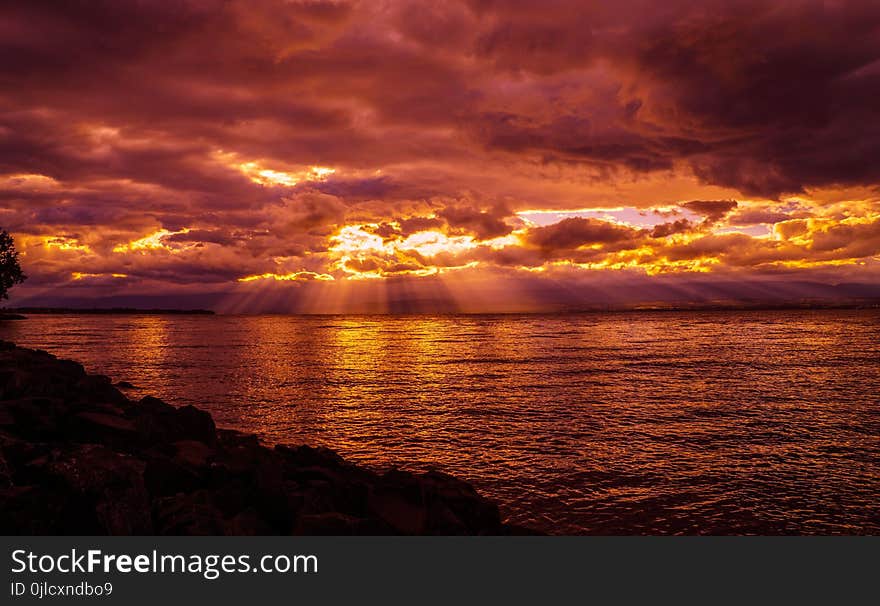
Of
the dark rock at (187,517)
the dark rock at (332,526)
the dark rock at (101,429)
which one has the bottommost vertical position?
the dark rock at (332,526)

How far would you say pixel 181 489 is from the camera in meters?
12.5

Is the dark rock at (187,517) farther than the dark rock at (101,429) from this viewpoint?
No

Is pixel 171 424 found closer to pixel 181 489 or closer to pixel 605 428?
pixel 181 489

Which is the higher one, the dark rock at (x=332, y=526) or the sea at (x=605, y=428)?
the dark rock at (x=332, y=526)

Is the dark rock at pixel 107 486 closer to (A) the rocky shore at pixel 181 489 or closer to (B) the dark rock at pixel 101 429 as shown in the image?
(A) the rocky shore at pixel 181 489

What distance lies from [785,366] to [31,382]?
56396 millimetres

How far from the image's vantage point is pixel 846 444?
21.1 metres

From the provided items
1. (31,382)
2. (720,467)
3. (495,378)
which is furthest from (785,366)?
(31,382)

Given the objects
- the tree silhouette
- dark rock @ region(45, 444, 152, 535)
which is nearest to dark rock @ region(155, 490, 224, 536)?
dark rock @ region(45, 444, 152, 535)

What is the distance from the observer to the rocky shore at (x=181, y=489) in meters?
9.62

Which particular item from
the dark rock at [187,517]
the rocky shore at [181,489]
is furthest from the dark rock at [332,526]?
the dark rock at [187,517]
